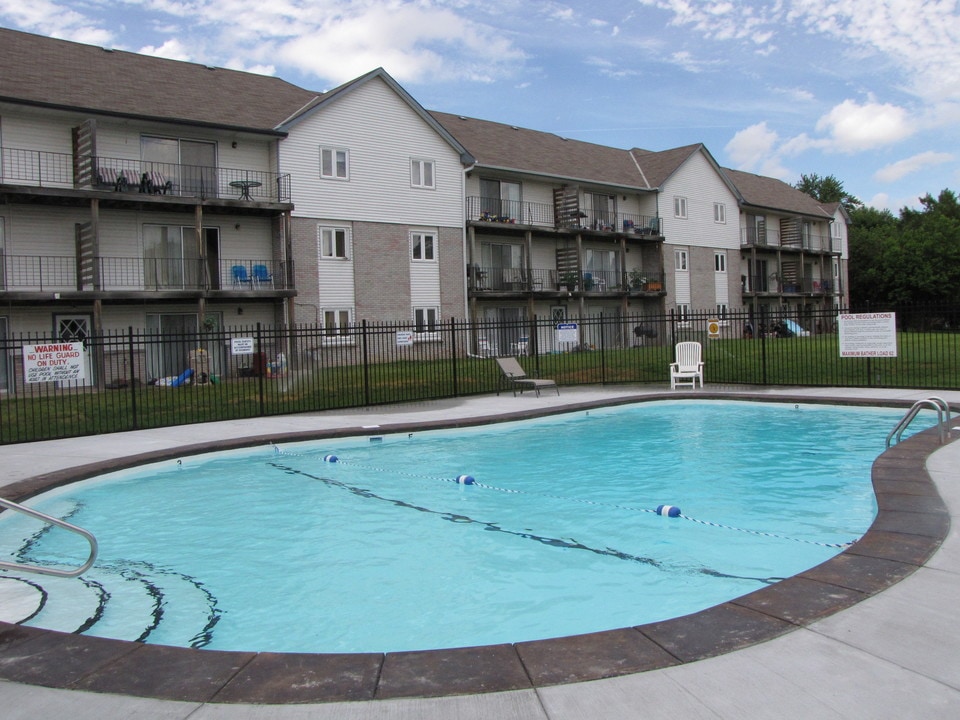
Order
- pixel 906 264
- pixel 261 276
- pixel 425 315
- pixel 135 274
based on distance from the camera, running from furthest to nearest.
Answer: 1. pixel 906 264
2. pixel 425 315
3. pixel 261 276
4. pixel 135 274

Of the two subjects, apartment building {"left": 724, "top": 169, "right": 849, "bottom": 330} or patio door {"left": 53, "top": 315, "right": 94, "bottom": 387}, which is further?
apartment building {"left": 724, "top": 169, "right": 849, "bottom": 330}

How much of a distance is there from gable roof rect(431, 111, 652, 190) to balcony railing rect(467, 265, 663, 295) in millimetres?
4159

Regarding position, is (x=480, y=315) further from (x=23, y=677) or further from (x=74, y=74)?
(x=23, y=677)

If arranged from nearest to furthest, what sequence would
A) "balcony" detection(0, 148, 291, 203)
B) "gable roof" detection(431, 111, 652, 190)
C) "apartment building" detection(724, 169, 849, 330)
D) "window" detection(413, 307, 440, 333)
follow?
"balcony" detection(0, 148, 291, 203) < "window" detection(413, 307, 440, 333) < "gable roof" detection(431, 111, 652, 190) < "apartment building" detection(724, 169, 849, 330)

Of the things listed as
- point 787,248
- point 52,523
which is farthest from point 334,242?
point 787,248

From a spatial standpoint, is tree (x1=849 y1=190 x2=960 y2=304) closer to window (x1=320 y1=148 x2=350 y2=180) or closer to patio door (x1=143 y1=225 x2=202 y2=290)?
window (x1=320 y1=148 x2=350 y2=180)

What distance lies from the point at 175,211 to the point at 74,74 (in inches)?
199

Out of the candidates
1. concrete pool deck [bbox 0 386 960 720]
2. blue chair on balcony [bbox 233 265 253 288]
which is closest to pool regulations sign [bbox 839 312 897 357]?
concrete pool deck [bbox 0 386 960 720]

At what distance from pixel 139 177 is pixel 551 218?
57.9 feet

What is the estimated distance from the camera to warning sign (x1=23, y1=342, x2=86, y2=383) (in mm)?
11453

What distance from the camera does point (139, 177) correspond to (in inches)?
859

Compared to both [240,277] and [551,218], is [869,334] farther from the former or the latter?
[551,218]

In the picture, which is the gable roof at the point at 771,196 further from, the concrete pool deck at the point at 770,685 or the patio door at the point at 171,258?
the concrete pool deck at the point at 770,685

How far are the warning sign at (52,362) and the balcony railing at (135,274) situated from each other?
960cm
